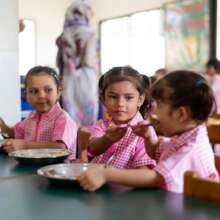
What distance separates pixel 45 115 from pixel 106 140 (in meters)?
0.60

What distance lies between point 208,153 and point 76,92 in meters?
1.94

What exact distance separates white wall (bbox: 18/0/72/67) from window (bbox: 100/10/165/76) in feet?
3.02

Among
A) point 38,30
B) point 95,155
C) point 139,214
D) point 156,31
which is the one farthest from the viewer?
point 38,30

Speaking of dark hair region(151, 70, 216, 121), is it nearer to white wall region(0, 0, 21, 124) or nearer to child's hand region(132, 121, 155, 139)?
child's hand region(132, 121, 155, 139)

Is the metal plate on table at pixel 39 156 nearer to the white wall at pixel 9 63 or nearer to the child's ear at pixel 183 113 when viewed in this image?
the child's ear at pixel 183 113

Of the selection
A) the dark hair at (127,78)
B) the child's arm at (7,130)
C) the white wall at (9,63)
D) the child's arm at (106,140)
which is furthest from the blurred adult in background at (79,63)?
the child's arm at (106,140)

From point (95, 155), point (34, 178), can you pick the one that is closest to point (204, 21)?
point (95, 155)

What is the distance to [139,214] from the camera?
924mm

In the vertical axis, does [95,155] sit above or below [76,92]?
below

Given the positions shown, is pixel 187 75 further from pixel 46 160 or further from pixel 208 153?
pixel 46 160

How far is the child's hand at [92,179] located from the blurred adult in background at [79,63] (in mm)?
1959

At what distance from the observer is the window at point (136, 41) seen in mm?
7449

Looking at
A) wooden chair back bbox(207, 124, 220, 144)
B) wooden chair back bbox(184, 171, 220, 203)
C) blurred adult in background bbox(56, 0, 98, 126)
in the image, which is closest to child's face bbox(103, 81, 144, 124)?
wooden chair back bbox(207, 124, 220, 144)

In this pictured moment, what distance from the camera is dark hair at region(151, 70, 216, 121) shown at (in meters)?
1.28
